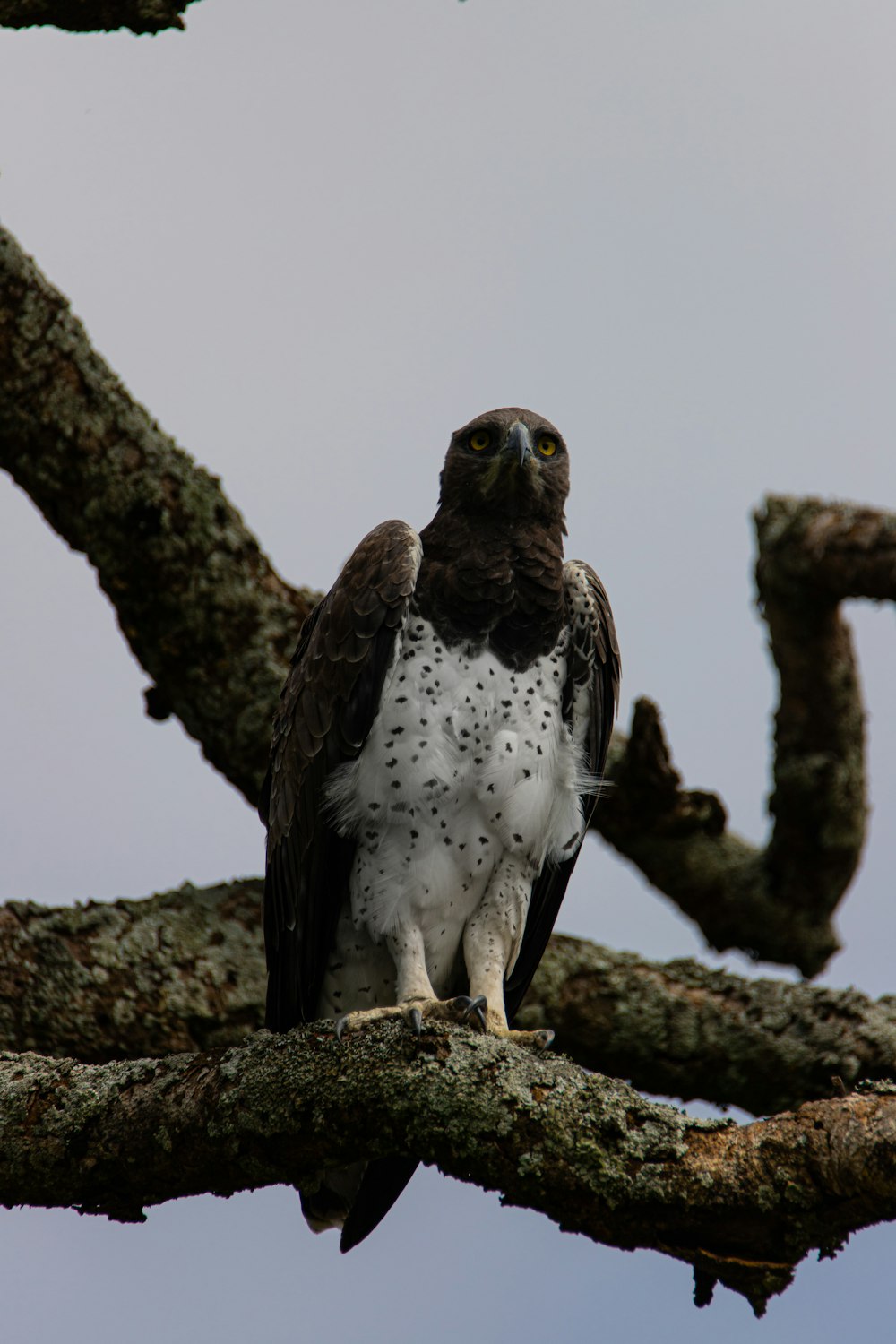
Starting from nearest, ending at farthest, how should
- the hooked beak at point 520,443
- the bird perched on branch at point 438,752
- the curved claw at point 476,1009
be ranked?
the curved claw at point 476,1009 < the bird perched on branch at point 438,752 < the hooked beak at point 520,443

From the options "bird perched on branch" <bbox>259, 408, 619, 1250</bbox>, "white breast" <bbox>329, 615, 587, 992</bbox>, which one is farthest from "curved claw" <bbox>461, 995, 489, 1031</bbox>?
"white breast" <bbox>329, 615, 587, 992</bbox>

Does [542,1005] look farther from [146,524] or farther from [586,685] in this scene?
[146,524]

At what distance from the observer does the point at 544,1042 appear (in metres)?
4.78

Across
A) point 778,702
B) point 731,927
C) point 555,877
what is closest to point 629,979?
point 555,877

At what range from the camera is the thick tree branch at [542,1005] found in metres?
6.54

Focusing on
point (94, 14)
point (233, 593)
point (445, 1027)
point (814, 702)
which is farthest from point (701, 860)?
point (94, 14)

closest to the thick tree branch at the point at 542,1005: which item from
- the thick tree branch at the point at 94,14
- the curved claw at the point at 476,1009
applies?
the curved claw at the point at 476,1009

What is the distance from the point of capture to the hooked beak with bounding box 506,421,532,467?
609 cm

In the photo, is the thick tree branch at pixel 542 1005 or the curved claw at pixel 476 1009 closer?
the curved claw at pixel 476 1009

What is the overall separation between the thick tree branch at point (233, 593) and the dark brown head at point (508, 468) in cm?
170

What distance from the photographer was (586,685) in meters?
6.27

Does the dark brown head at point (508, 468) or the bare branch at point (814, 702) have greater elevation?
the bare branch at point (814, 702)

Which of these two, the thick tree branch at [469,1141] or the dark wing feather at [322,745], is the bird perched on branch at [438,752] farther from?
the thick tree branch at [469,1141]

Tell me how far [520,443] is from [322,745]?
5.24ft
